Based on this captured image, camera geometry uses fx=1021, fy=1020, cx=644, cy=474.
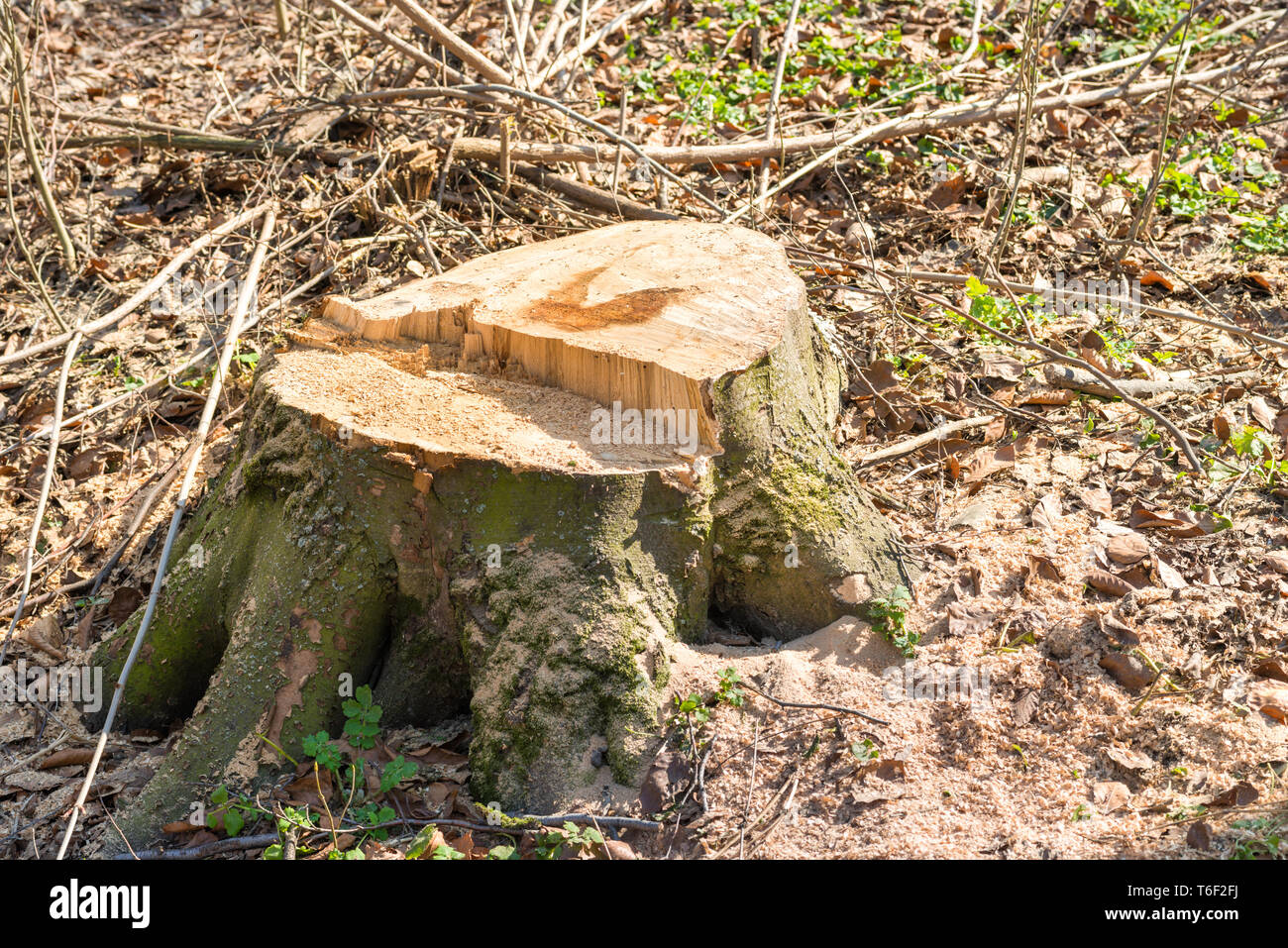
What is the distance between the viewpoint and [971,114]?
5.09 m

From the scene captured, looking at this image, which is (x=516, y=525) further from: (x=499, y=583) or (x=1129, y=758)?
(x=1129, y=758)

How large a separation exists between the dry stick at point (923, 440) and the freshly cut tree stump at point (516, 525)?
1.78 ft

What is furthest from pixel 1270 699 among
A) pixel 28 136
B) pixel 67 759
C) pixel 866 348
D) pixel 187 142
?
pixel 187 142

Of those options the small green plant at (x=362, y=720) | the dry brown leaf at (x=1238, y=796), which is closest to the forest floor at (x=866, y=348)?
the dry brown leaf at (x=1238, y=796)

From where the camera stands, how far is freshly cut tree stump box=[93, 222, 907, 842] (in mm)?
2498

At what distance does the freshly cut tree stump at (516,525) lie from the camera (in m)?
2.50

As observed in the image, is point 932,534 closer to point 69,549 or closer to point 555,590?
point 555,590

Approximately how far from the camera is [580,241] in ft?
10.9

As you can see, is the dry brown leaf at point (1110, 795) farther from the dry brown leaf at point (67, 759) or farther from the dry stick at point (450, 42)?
the dry stick at point (450, 42)

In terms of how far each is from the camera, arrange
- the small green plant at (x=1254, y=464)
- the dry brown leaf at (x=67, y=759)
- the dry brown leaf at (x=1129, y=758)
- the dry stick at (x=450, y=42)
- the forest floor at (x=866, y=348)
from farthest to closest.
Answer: the dry stick at (x=450, y=42) < the small green plant at (x=1254, y=464) < the dry brown leaf at (x=67, y=759) < the forest floor at (x=866, y=348) < the dry brown leaf at (x=1129, y=758)

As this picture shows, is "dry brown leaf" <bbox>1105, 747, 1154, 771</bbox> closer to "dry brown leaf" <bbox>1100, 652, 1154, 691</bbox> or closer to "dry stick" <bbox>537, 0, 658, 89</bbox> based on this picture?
"dry brown leaf" <bbox>1100, 652, 1154, 691</bbox>

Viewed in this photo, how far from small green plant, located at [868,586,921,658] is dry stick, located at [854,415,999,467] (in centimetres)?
75

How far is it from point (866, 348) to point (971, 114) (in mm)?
1829
